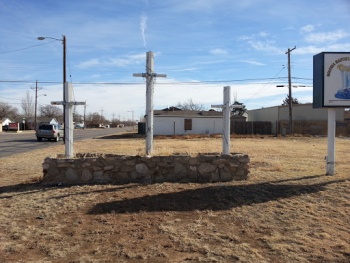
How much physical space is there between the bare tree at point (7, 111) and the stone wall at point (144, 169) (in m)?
116

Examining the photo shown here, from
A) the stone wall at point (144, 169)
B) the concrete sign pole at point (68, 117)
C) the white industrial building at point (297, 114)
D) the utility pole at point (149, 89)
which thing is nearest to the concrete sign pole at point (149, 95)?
the utility pole at point (149, 89)

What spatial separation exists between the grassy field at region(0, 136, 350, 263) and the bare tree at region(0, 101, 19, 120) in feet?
386

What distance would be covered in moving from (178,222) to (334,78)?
6.66 metres

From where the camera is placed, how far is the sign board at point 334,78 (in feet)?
32.7

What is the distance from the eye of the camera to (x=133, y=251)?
14.9ft

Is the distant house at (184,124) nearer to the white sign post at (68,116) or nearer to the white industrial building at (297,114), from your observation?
the white industrial building at (297,114)

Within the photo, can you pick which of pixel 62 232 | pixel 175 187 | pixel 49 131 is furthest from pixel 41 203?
pixel 49 131

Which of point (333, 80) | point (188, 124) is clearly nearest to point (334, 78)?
point (333, 80)

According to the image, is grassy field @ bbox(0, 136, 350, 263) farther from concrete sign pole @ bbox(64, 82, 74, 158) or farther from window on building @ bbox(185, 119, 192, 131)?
window on building @ bbox(185, 119, 192, 131)

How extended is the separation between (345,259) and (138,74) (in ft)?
22.0

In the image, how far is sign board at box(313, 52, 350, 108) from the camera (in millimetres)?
9961

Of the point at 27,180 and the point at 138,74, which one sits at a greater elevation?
the point at 138,74

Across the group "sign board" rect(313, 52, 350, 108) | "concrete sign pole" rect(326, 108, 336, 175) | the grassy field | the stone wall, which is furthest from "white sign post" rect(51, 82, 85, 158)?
"concrete sign pole" rect(326, 108, 336, 175)

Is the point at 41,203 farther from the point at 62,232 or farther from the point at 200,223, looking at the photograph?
the point at 200,223
